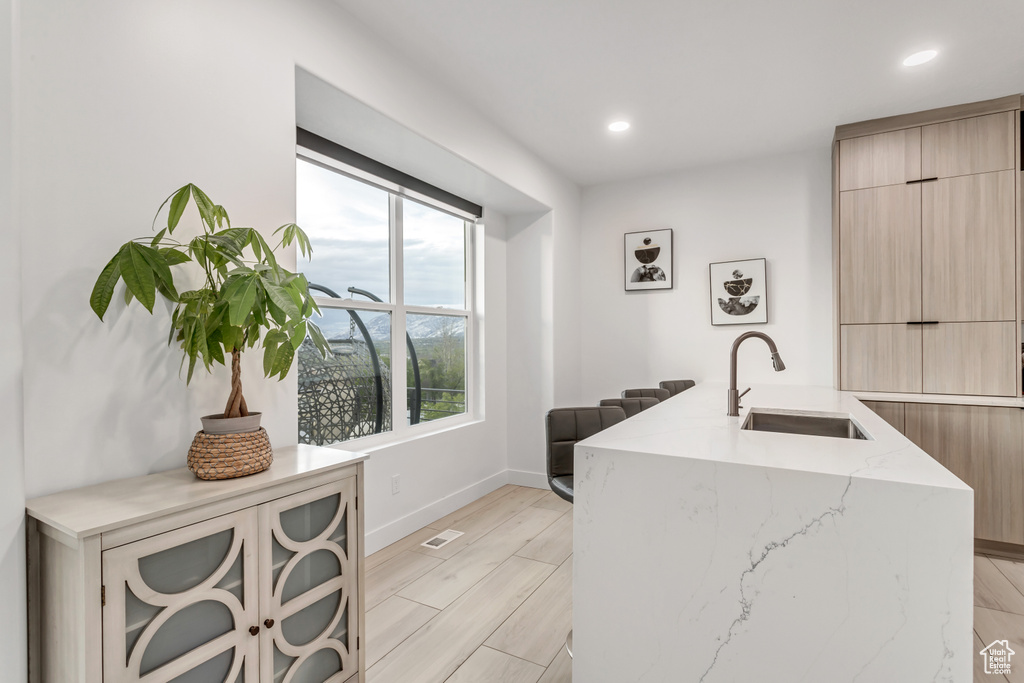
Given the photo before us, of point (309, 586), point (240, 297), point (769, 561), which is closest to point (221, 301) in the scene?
point (240, 297)

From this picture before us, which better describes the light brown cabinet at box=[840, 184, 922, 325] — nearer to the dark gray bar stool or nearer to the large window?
the dark gray bar stool

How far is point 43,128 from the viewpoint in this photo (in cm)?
125

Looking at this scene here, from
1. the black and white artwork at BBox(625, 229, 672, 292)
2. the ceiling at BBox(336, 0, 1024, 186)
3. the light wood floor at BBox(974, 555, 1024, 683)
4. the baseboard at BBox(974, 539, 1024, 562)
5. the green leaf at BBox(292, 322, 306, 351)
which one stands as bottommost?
the light wood floor at BBox(974, 555, 1024, 683)

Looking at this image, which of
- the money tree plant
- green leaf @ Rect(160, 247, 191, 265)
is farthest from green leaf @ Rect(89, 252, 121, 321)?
green leaf @ Rect(160, 247, 191, 265)

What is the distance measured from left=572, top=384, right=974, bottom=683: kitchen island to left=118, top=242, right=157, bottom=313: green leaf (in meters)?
1.23

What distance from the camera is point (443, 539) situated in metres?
2.95

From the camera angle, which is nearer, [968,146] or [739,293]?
[968,146]

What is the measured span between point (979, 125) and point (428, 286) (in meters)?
3.47

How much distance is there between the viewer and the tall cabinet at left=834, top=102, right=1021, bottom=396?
9.39ft

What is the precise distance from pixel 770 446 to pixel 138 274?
5.84 ft

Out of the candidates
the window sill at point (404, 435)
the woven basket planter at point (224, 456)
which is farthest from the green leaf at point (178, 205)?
the window sill at point (404, 435)

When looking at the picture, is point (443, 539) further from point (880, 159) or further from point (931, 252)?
point (880, 159)

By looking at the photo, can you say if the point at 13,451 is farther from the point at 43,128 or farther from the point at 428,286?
the point at 428,286

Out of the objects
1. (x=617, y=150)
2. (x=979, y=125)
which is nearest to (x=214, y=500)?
(x=617, y=150)
